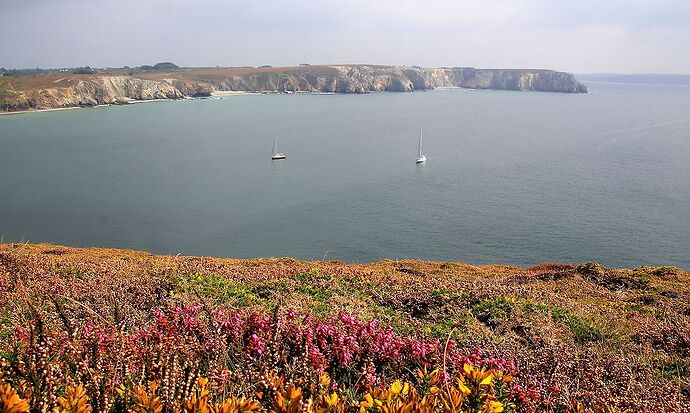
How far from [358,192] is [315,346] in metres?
54.1

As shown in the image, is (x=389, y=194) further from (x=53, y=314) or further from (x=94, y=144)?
(x=94, y=144)

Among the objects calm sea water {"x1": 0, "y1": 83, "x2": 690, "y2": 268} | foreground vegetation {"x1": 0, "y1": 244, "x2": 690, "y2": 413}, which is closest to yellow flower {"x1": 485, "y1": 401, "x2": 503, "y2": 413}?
→ foreground vegetation {"x1": 0, "y1": 244, "x2": 690, "y2": 413}

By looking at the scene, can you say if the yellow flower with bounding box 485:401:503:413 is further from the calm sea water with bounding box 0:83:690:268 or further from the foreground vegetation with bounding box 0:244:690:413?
the calm sea water with bounding box 0:83:690:268

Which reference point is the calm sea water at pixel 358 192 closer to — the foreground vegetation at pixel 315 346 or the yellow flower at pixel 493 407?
the foreground vegetation at pixel 315 346

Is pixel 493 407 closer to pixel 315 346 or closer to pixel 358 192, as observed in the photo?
pixel 315 346

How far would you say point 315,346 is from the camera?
15.4ft

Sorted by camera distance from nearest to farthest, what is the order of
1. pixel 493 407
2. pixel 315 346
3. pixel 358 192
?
pixel 493 407, pixel 315 346, pixel 358 192

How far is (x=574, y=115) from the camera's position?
497 ft

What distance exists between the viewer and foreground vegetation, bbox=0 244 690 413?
2986 mm

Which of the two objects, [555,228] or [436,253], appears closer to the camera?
[436,253]

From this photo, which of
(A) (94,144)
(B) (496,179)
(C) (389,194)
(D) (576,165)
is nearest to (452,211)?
(C) (389,194)

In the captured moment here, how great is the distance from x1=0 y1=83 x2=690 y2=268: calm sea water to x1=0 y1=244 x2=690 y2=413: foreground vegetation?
27.5 metres

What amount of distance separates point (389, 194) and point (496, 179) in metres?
16.4

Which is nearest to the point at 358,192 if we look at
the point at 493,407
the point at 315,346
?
the point at 315,346
